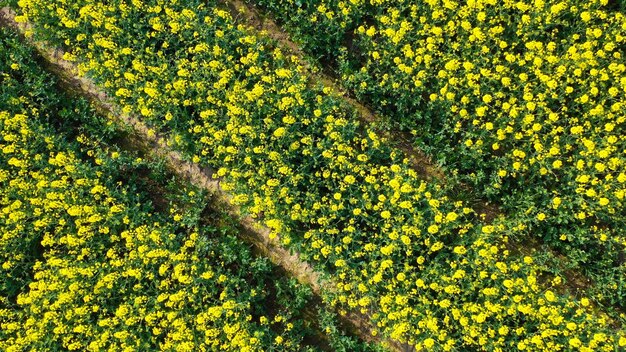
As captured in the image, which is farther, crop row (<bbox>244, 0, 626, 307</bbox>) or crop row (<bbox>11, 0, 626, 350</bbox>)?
crop row (<bbox>244, 0, 626, 307</bbox>)

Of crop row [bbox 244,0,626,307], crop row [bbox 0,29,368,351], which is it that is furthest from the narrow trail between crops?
crop row [bbox 244,0,626,307]

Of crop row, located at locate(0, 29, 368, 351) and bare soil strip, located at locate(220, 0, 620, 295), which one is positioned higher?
bare soil strip, located at locate(220, 0, 620, 295)

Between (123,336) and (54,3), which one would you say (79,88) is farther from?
(123,336)

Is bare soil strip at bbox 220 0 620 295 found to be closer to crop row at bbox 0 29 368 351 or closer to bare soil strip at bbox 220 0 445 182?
bare soil strip at bbox 220 0 445 182

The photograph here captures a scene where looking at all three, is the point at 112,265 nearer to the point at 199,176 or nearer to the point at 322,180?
the point at 199,176

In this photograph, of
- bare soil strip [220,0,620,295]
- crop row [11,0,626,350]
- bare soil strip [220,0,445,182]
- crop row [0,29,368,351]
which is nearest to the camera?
crop row [11,0,626,350]

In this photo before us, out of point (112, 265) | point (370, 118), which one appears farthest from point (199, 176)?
point (370, 118)

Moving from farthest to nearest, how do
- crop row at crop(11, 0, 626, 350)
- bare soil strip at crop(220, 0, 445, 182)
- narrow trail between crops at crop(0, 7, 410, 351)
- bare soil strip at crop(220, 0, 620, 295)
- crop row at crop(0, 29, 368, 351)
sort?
bare soil strip at crop(220, 0, 445, 182) < narrow trail between crops at crop(0, 7, 410, 351) < bare soil strip at crop(220, 0, 620, 295) < crop row at crop(0, 29, 368, 351) < crop row at crop(11, 0, 626, 350)
